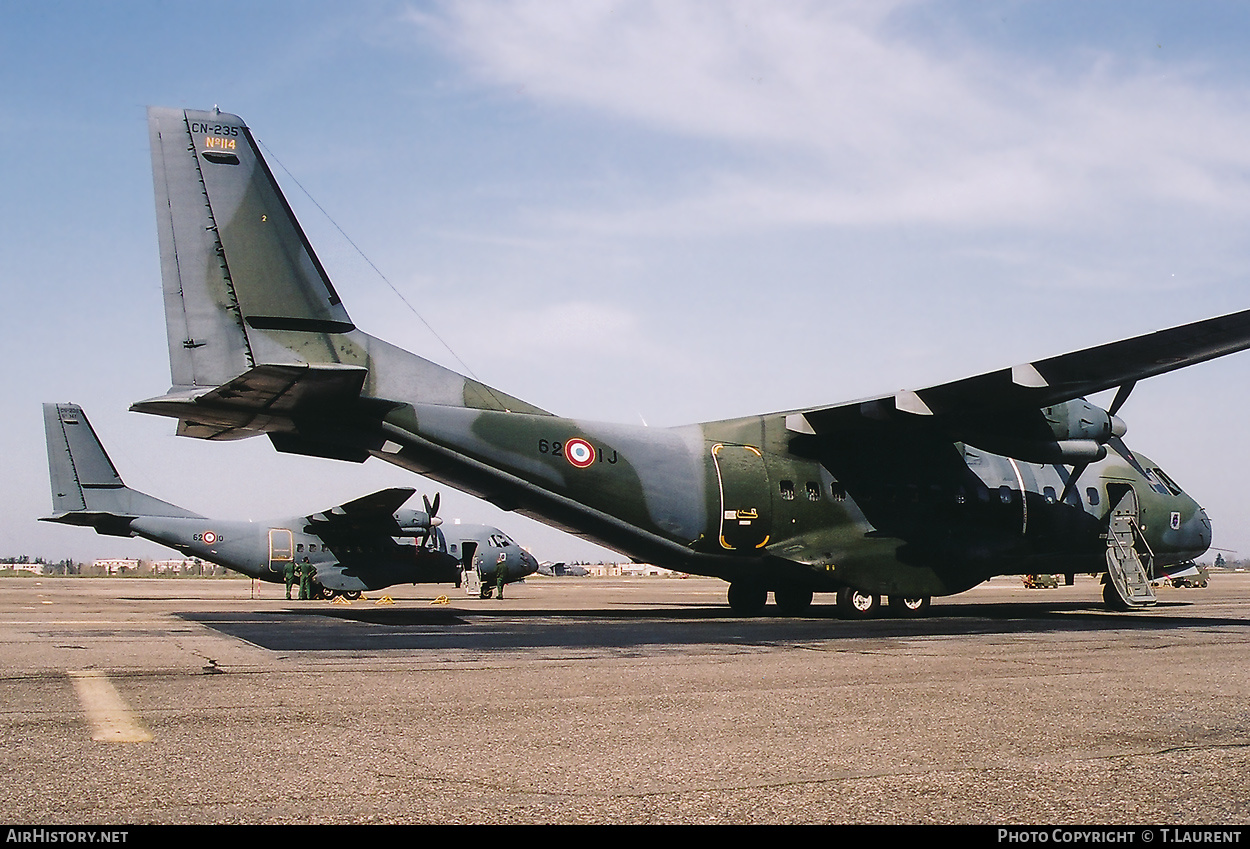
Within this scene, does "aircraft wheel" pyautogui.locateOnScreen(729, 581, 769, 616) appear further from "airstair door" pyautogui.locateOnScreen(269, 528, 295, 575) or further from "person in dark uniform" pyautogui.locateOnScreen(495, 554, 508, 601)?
"airstair door" pyautogui.locateOnScreen(269, 528, 295, 575)

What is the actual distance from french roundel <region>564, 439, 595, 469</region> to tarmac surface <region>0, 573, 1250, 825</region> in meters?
5.40

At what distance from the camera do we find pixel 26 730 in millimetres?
6914

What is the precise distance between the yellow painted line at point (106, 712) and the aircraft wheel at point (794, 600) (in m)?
15.3

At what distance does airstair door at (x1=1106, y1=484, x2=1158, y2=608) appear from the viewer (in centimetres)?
2327

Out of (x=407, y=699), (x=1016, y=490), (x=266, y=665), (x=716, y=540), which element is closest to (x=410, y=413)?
(x=716, y=540)

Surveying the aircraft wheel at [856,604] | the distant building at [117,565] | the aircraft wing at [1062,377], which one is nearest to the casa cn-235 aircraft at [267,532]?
the aircraft wheel at [856,604]

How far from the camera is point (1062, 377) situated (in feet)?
61.3

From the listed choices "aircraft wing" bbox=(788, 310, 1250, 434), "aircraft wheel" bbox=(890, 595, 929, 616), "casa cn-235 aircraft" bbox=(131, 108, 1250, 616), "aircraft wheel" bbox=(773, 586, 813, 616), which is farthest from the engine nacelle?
"aircraft wheel" bbox=(773, 586, 813, 616)

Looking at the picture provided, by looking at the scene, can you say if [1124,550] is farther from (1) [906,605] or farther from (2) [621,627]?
(2) [621,627]

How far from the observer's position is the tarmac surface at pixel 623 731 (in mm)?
5070

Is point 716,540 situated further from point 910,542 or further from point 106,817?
point 106,817

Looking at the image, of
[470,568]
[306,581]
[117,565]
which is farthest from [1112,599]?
[117,565]

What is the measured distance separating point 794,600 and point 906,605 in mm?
2540

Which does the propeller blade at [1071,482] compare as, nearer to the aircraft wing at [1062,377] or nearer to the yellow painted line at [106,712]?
the aircraft wing at [1062,377]
